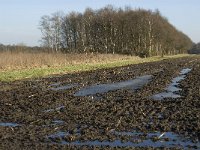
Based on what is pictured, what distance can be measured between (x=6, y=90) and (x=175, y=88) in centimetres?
919

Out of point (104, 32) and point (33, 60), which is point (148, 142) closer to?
point (33, 60)

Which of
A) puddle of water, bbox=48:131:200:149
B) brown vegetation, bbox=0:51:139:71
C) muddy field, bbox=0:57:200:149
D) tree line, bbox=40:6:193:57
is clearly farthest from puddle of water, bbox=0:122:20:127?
tree line, bbox=40:6:193:57

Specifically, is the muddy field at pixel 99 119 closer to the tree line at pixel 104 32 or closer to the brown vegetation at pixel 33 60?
the brown vegetation at pixel 33 60

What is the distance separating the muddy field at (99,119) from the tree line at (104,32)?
56059mm

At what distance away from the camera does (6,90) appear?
20.8 metres

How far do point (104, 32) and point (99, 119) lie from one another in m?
65.5

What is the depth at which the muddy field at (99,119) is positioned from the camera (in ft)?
32.3

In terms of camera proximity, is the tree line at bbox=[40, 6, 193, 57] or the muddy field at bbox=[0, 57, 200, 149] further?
the tree line at bbox=[40, 6, 193, 57]

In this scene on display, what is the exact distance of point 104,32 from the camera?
77375 millimetres

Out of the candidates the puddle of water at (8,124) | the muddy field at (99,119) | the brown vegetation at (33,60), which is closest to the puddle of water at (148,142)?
the muddy field at (99,119)

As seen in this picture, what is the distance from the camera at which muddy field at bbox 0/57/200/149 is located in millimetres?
9852

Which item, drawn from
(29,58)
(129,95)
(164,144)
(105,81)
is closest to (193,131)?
(164,144)

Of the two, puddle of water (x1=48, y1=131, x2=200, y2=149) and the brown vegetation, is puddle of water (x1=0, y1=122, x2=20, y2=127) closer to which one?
puddle of water (x1=48, y1=131, x2=200, y2=149)

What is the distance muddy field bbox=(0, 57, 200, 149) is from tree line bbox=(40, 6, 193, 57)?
5606 centimetres
